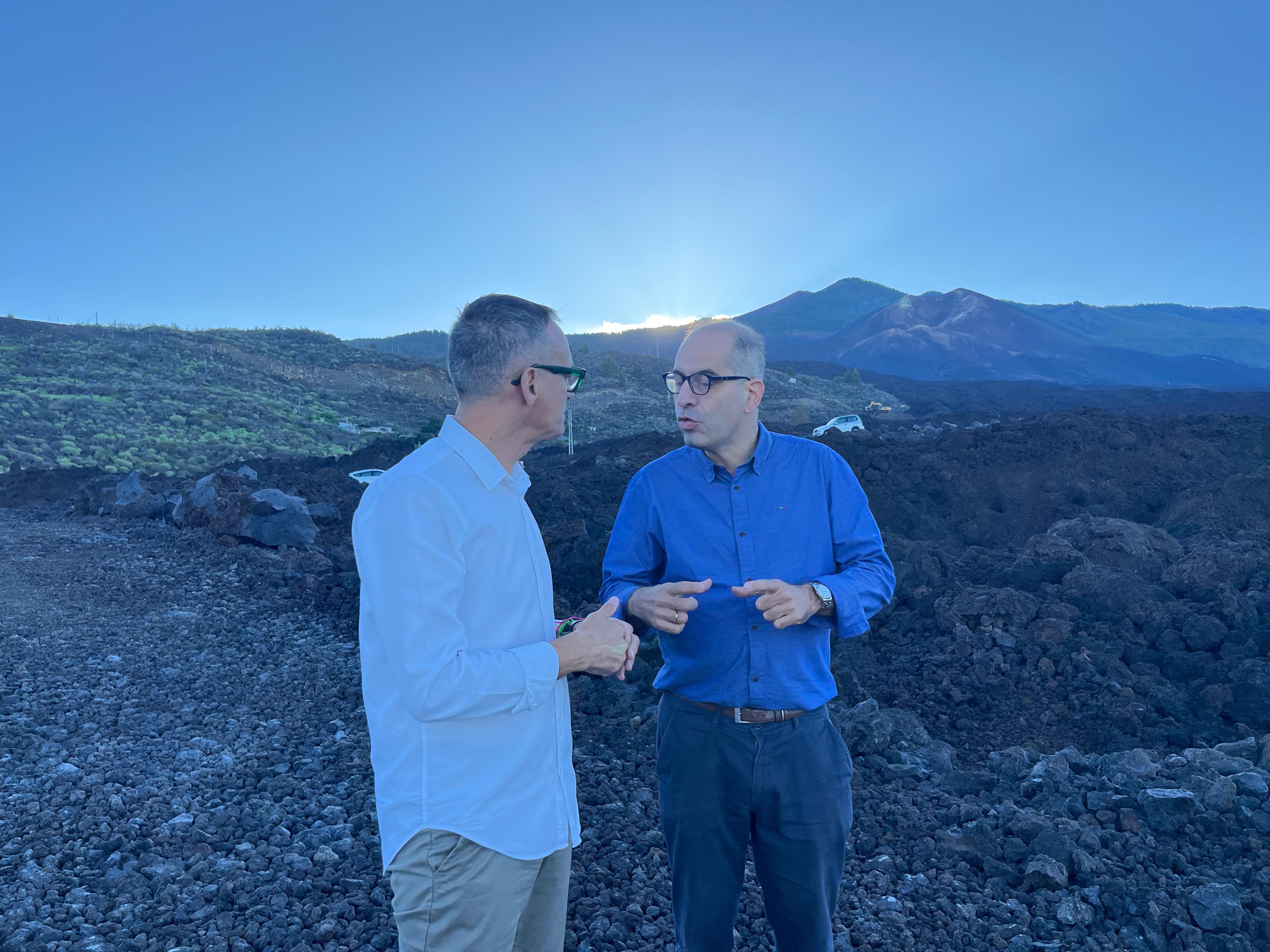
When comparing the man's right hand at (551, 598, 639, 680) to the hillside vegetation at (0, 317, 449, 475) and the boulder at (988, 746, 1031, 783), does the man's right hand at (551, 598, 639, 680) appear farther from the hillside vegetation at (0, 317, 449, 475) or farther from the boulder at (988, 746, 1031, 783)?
the hillside vegetation at (0, 317, 449, 475)

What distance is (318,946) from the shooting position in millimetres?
3283

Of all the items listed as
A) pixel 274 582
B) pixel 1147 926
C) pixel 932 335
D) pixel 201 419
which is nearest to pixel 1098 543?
pixel 1147 926

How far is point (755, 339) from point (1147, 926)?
9.30 feet

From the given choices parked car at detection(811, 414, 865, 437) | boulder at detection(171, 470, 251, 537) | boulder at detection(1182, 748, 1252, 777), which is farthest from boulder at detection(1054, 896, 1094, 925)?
parked car at detection(811, 414, 865, 437)

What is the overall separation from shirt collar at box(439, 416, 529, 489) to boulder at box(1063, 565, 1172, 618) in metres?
6.61

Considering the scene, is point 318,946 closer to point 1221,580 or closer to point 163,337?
point 1221,580

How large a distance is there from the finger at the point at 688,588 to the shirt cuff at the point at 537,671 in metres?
0.60

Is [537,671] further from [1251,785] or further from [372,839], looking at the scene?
[1251,785]

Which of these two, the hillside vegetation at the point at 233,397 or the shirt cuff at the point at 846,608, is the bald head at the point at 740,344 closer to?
the shirt cuff at the point at 846,608

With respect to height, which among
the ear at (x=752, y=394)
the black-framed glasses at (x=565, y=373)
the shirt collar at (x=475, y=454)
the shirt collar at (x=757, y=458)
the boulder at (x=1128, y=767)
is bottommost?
the boulder at (x=1128, y=767)

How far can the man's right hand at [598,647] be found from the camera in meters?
1.87

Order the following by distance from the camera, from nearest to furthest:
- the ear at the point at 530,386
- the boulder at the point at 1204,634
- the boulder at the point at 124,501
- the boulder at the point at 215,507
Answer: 1. the ear at the point at 530,386
2. the boulder at the point at 1204,634
3. the boulder at the point at 215,507
4. the boulder at the point at 124,501

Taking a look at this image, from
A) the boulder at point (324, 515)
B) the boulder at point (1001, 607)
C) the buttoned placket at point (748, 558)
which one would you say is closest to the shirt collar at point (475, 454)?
the buttoned placket at point (748, 558)

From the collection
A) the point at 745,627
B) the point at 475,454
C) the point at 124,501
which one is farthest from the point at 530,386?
the point at 124,501
